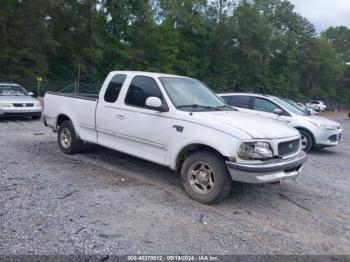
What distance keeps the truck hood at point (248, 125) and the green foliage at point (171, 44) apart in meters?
25.0

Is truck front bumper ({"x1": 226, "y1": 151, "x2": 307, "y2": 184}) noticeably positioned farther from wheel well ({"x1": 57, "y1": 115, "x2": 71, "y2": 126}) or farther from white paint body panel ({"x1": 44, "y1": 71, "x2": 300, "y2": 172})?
wheel well ({"x1": 57, "y1": 115, "x2": 71, "y2": 126})

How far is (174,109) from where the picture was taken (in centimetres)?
581

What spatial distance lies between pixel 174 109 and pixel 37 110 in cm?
978

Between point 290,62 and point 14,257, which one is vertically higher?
point 290,62

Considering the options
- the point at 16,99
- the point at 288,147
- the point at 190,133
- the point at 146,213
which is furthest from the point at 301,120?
the point at 16,99

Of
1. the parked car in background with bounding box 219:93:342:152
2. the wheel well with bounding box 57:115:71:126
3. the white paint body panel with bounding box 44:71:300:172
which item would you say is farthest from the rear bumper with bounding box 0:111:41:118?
the parked car in background with bounding box 219:93:342:152

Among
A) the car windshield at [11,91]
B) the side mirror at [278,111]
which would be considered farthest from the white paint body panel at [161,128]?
the car windshield at [11,91]

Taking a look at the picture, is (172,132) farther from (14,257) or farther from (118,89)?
(14,257)

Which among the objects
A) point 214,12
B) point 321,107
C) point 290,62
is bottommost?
point 321,107

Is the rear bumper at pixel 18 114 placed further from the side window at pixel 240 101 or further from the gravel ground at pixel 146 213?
the side window at pixel 240 101

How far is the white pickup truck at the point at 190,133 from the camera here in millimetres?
5109

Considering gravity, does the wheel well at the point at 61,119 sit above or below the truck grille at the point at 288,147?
below

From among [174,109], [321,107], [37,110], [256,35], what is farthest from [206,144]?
[321,107]

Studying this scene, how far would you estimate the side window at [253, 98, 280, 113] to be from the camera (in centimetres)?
1119
